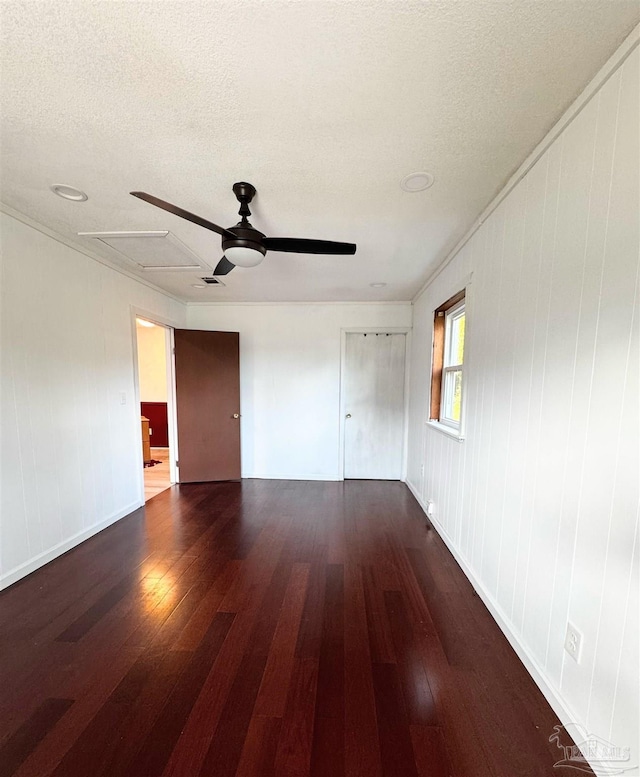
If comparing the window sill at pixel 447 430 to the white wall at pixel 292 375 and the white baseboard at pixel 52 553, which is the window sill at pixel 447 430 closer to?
the white wall at pixel 292 375

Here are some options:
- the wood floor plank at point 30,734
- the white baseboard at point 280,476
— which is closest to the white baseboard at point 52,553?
the wood floor plank at point 30,734

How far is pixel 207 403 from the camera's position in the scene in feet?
13.2

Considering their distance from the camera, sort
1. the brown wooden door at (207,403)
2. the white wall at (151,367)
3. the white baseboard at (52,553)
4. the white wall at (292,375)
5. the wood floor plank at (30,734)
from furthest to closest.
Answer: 1. the white wall at (151,367)
2. the white wall at (292,375)
3. the brown wooden door at (207,403)
4. the white baseboard at (52,553)
5. the wood floor plank at (30,734)

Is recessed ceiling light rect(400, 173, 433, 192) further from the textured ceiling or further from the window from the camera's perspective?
the window

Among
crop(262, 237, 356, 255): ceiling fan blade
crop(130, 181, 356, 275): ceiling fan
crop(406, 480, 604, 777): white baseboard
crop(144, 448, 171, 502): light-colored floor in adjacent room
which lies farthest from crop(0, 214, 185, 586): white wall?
crop(406, 480, 604, 777): white baseboard

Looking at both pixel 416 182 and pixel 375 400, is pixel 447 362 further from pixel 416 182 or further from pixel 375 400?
pixel 416 182

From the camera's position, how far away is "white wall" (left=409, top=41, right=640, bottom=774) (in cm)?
97

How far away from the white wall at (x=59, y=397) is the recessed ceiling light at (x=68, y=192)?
507mm

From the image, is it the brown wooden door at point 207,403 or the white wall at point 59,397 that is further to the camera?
the brown wooden door at point 207,403

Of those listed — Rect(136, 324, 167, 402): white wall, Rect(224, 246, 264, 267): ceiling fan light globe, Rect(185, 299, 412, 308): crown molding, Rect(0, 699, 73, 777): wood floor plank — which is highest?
Rect(185, 299, 412, 308): crown molding

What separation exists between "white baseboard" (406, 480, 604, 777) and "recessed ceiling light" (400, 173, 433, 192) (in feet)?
7.68

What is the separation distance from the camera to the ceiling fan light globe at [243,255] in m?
1.65

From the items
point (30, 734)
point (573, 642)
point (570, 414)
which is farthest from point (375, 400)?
point (30, 734)

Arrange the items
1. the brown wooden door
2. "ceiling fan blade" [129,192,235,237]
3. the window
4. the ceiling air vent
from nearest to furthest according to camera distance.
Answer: "ceiling fan blade" [129,192,235,237], the ceiling air vent, the window, the brown wooden door
